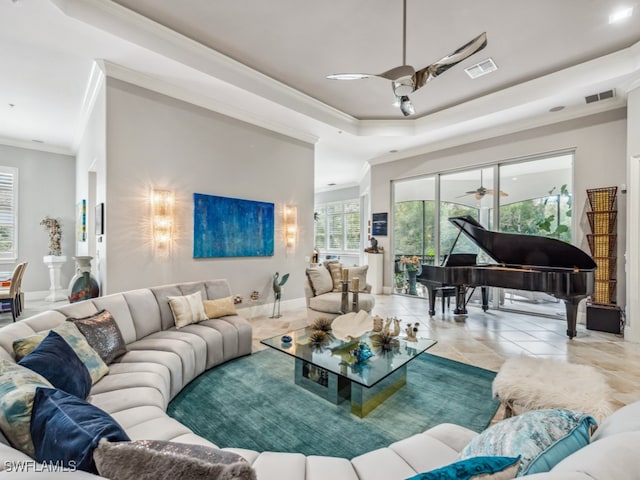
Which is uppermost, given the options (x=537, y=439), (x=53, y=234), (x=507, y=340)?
(x=53, y=234)

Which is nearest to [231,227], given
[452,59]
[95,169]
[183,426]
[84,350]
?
[95,169]

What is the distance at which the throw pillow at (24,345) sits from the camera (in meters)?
1.55

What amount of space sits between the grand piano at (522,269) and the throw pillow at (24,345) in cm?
454

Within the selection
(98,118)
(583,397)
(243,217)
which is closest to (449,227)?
(243,217)

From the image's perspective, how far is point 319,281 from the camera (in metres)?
4.48

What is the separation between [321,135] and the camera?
229 inches

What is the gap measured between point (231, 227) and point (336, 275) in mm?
1867

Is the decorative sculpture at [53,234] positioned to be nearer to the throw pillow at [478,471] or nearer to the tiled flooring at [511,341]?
the tiled flooring at [511,341]

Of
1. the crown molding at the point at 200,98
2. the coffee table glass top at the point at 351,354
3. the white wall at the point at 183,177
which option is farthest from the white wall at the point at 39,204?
the coffee table glass top at the point at 351,354

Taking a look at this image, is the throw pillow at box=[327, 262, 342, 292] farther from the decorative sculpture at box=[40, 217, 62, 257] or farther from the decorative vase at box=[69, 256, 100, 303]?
the decorative sculpture at box=[40, 217, 62, 257]

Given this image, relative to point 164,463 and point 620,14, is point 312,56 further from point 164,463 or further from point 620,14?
point 164,463

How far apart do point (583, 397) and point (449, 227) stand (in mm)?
4796

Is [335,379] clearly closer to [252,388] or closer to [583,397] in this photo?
[252,388]

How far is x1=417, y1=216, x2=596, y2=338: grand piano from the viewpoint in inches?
144
